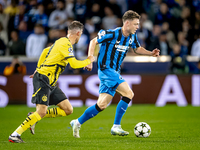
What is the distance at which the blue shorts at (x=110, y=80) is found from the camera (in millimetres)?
6284

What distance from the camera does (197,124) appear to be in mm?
7863

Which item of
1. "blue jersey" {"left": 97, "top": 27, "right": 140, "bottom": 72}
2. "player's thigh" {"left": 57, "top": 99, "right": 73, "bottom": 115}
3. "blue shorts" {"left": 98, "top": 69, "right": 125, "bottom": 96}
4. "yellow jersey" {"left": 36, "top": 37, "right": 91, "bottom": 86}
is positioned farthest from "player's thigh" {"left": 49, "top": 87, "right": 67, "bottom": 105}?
"blue jersey" {"left": 97, "top": 27, "right": 140, "bottom": 72}

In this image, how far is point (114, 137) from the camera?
20.2ft

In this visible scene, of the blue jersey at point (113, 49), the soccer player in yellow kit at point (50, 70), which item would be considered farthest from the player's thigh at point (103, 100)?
the soccer player in yellow kit at point (50, 70)

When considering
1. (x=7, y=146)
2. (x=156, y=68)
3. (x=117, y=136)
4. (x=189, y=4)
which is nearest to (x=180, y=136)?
(x=117, y=136)

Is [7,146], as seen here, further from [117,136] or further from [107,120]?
[107,120]

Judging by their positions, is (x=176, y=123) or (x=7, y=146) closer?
(x=7, y=146)

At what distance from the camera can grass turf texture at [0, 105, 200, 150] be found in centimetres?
523

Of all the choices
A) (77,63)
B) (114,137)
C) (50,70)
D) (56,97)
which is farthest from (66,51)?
(114,137)

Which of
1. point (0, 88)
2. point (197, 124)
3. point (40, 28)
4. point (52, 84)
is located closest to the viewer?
point (52, 84)

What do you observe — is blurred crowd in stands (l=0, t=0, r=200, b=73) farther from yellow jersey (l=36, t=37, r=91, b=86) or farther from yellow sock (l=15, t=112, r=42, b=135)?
yellow sock (l=15, t=112, r=42, b=135)

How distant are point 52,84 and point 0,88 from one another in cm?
686

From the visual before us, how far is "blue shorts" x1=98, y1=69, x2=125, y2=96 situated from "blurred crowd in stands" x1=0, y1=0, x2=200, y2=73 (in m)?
6.75

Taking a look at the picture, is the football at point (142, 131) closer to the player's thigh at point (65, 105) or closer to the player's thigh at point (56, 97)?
the player's thigh at point (65, 105)
